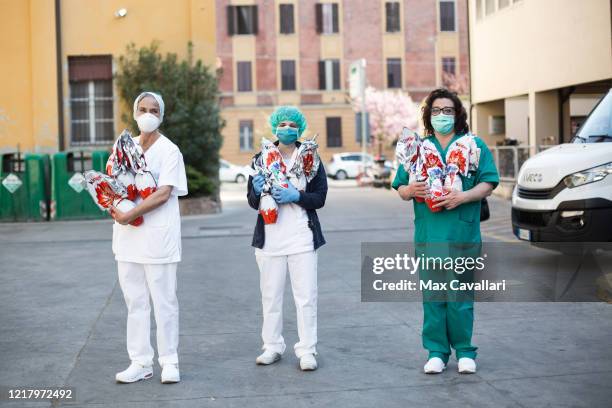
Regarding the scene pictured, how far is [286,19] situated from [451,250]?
5073 cm

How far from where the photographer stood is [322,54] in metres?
56.0

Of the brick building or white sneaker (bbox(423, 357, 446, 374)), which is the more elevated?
the brick building

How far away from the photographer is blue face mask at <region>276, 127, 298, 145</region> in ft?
20.3

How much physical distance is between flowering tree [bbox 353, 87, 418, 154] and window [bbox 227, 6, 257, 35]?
7704mm

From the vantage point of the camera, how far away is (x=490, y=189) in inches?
233

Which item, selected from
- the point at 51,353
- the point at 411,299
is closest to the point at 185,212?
the point at 411,299

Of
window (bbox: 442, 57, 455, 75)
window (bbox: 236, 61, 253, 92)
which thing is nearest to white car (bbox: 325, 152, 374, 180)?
window (bbox: 236, 61, 253, 92)

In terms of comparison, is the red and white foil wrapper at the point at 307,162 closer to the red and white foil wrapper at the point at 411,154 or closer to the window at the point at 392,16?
the red and white foil wrapper at the point at 411,154

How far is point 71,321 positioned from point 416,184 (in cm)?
372

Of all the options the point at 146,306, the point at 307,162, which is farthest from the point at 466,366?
the point at 146,306

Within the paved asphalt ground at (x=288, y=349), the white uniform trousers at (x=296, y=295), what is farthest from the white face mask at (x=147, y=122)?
the paved asphalt ground at (x=288, y=349)

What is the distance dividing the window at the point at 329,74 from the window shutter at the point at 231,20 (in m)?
5.62

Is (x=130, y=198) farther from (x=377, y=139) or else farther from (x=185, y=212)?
(x=377, y=139)
